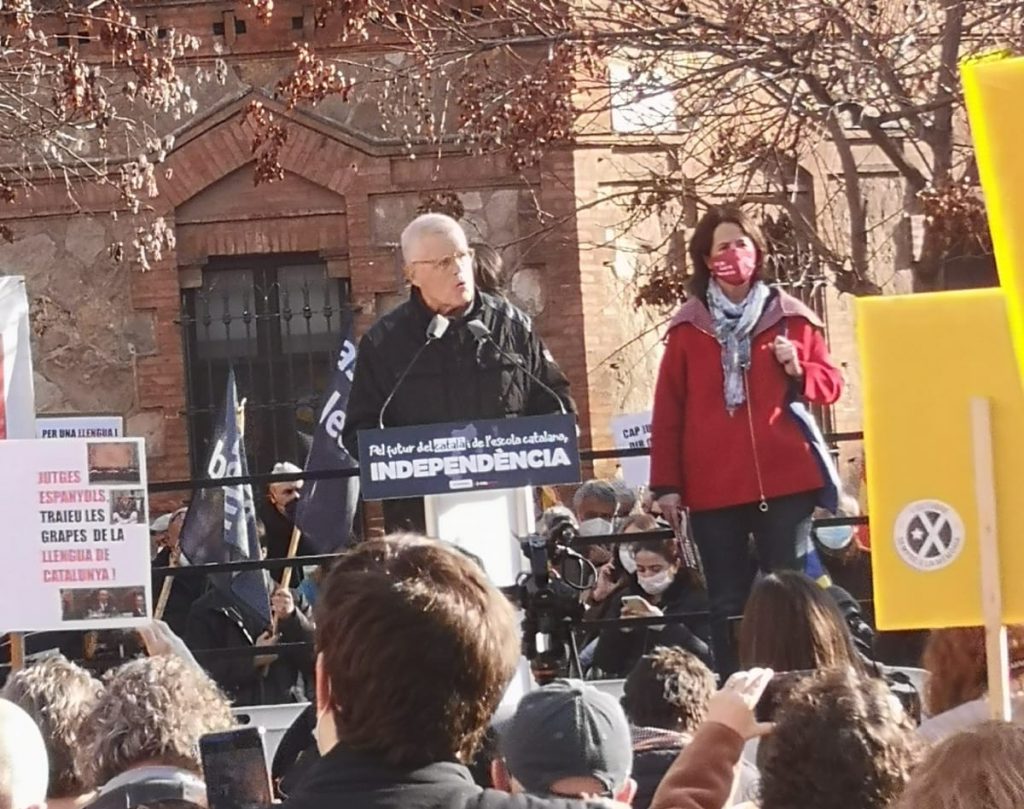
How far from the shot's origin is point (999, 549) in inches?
179

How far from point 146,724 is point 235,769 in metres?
0.76

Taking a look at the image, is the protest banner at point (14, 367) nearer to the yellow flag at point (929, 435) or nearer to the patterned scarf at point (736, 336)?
the patterned scarf at point (736, 336)

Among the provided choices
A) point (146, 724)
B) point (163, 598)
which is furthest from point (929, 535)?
point (163, 598)

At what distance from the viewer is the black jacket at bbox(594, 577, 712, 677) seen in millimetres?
7652

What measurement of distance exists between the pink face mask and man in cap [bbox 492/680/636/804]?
3423mm

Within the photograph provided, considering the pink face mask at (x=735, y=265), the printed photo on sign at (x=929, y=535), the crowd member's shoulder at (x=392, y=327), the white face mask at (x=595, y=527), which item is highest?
the pink face mask at (x=735, y=265)

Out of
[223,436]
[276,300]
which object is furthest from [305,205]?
[223,436]

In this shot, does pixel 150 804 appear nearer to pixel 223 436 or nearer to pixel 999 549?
pixel 999 549

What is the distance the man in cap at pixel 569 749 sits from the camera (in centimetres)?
334

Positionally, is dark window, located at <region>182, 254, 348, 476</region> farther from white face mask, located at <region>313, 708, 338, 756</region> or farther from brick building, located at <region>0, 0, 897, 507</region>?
white face mask, located at <region>313, 708, 338, 756</region>

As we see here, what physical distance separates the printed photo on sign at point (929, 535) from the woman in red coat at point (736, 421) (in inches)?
72.1

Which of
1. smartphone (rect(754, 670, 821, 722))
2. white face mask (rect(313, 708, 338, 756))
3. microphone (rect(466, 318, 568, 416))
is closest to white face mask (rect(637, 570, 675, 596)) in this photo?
microphone (rect(466, 318, 568, 416))

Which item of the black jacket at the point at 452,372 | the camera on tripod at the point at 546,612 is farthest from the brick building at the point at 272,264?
the camera on tripod at the point at 546,612

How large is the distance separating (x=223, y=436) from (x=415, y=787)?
699 centimetres
